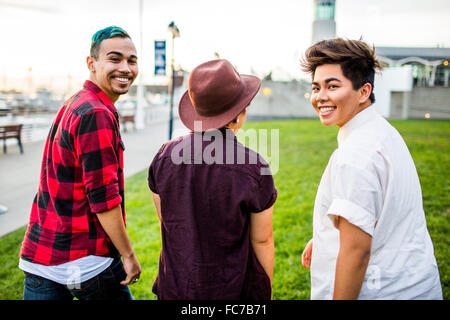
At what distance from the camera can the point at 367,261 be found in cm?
147

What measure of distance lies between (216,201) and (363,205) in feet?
2.12

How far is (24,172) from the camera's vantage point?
8.57 m

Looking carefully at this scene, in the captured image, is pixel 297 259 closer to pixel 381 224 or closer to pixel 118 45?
pixel 381 224

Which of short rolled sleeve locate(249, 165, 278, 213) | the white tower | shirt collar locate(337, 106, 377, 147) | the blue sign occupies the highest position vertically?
the white tower

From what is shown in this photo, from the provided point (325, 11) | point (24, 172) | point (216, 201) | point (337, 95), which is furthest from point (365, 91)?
point (325, 11)

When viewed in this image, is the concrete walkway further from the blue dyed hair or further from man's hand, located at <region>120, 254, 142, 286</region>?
man's hand, located at <region>120, 254, 142, 286</region>

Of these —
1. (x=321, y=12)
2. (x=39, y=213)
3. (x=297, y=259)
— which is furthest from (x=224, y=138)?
(x=321, y=12)

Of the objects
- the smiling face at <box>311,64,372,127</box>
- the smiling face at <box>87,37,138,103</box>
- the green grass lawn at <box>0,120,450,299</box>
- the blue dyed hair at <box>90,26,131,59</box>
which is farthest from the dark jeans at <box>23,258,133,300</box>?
the green grass lawn at <box>0,120,450,299</box>

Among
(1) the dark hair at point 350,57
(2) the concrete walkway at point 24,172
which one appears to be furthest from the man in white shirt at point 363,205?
(2) the concrete walkway at point 24,172

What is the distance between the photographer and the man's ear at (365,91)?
5.49ft

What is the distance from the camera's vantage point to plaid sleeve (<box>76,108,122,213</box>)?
1664mm

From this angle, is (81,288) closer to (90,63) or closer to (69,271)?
(69,271)

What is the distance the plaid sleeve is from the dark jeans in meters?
0.43
